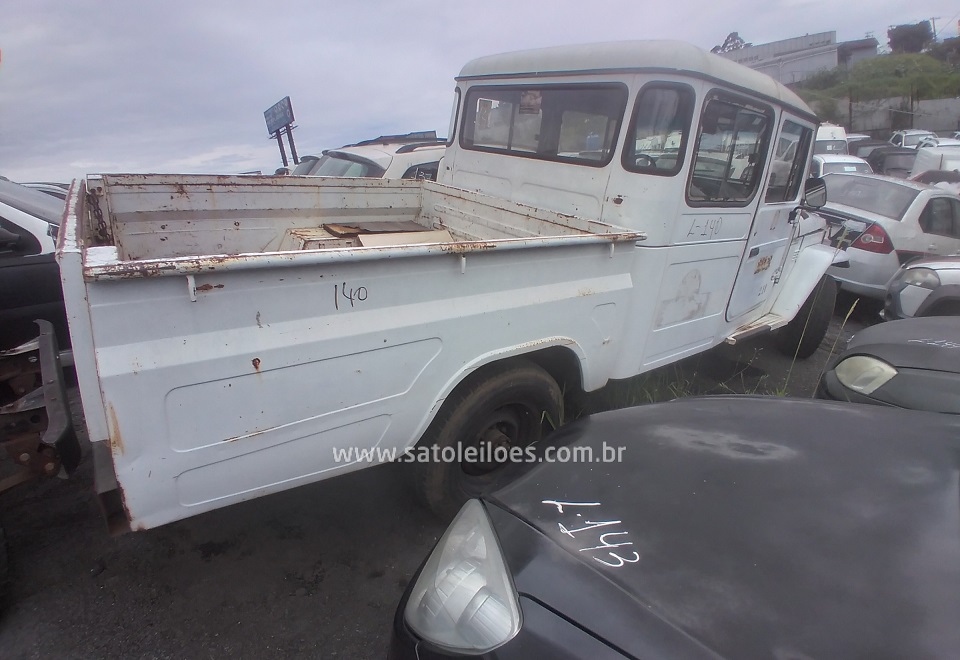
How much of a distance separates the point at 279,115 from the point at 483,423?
10.8m

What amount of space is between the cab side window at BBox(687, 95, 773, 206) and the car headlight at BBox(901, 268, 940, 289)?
2613mm

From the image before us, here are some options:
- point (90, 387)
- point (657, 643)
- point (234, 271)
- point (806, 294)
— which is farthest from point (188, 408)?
point (806, 294)

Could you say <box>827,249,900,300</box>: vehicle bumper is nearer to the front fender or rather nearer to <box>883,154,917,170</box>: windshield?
the front fender

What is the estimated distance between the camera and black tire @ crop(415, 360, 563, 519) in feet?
7.71

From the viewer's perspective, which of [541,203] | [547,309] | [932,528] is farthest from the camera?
[541,203]

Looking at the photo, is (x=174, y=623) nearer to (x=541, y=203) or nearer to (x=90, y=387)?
(x=90, y=387)

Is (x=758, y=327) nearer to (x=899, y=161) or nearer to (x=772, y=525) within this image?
(x=772, y=525)

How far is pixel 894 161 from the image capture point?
15.5 m

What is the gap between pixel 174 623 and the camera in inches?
82.0

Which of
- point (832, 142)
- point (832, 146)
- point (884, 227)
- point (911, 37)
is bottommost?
point (884, 227)

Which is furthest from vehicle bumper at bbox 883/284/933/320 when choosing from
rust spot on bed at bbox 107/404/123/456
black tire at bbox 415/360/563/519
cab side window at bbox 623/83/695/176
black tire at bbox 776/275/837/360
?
rust spot on bed at bbox 107/404/123/456

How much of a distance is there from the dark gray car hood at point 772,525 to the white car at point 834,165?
1001 cm

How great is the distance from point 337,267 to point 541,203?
1892 mm

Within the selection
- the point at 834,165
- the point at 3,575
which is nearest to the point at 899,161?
the point at 834,165
